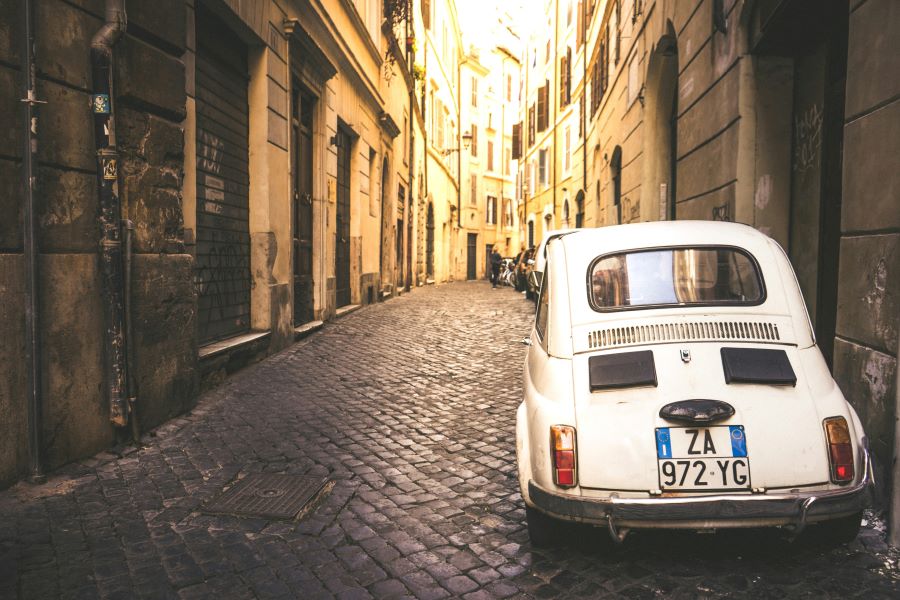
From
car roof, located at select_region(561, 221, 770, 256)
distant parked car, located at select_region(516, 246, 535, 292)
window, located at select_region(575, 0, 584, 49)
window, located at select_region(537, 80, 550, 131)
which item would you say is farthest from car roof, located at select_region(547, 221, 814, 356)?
window, located at select_region(537, 80, 550, 131)

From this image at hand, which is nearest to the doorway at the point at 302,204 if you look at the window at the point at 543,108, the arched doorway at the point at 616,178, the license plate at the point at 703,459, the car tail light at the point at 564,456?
the car tail light at the point at 564,456

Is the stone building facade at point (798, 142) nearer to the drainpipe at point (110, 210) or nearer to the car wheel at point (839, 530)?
the car wheel at point (839, 530)

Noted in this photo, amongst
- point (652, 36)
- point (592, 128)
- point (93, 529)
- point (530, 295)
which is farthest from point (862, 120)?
point (592, 128)

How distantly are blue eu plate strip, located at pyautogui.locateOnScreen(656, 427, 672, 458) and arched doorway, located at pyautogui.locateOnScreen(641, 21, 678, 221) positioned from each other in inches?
348

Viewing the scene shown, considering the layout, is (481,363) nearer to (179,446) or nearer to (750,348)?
(179,446)

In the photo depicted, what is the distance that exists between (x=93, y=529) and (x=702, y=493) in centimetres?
288

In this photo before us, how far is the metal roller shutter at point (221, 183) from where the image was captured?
6.61 m

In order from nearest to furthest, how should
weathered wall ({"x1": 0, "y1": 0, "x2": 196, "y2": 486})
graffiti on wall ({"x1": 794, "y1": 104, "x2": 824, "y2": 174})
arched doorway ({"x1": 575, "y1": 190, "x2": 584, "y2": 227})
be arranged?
weathered wall ({"x1": 0, "y1": 0, "x2": 196, "y2": 486}) → graffiti on wall ({"x1": 794, "y1": 104, "x2": 824, "y2": 174}) → arched doorway ({"x1": 575, "y1": 190, "x2": 584, "y2": 227})

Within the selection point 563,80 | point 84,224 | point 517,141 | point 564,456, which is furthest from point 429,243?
point 564,456

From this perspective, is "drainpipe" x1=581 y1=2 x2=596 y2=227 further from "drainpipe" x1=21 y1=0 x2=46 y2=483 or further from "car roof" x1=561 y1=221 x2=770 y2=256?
"drainpipe" x1=21 y1=0 x2=46 y2=483

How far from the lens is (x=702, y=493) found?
8.63 feet

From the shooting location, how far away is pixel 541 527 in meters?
3.04

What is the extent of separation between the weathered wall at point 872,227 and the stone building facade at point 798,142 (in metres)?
0.01

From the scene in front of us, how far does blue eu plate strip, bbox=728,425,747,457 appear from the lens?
8.72 feet
